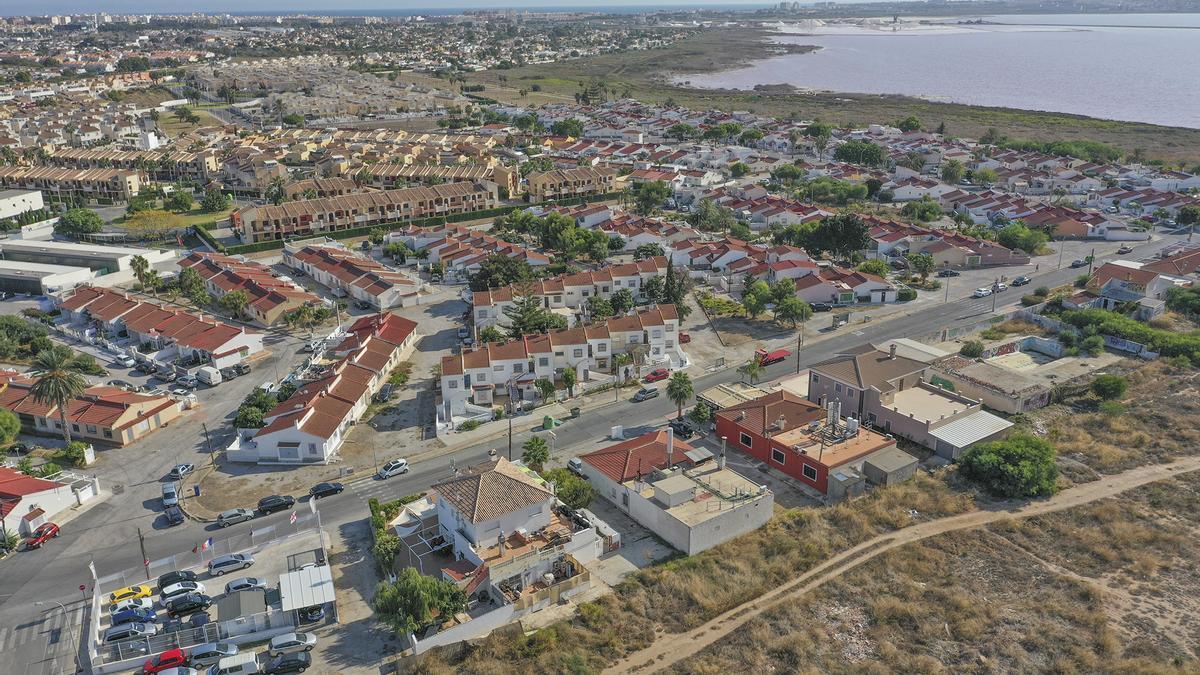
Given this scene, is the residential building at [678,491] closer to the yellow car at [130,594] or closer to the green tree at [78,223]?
the yellow car at [130,594]

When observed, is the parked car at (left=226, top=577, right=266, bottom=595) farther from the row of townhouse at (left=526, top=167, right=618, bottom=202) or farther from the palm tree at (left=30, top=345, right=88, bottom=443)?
the row of townhouse at (left=526, top=167, right=618, bottom=202)

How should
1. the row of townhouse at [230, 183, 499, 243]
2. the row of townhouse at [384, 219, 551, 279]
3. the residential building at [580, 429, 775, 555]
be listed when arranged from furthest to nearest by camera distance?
1. the row of townhouse at [230, 183, 499, 243]
2. the row of townhouse at [384, 219, 551, 279]
3. the residential building at [580, 429, 775, 555]

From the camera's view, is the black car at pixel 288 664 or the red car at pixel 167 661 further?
the red car at pixel 167 661

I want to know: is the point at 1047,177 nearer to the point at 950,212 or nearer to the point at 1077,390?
the point at 950,212

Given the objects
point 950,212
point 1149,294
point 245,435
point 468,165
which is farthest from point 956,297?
point 468,165

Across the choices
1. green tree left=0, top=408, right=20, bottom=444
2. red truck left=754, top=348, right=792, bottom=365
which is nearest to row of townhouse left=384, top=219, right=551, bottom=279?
red truck left=754, top=348, right=792, bottom=365

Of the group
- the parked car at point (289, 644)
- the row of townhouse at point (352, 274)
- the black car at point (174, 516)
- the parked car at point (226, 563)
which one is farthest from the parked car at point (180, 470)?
the row of townhouse at point (352, 274)
